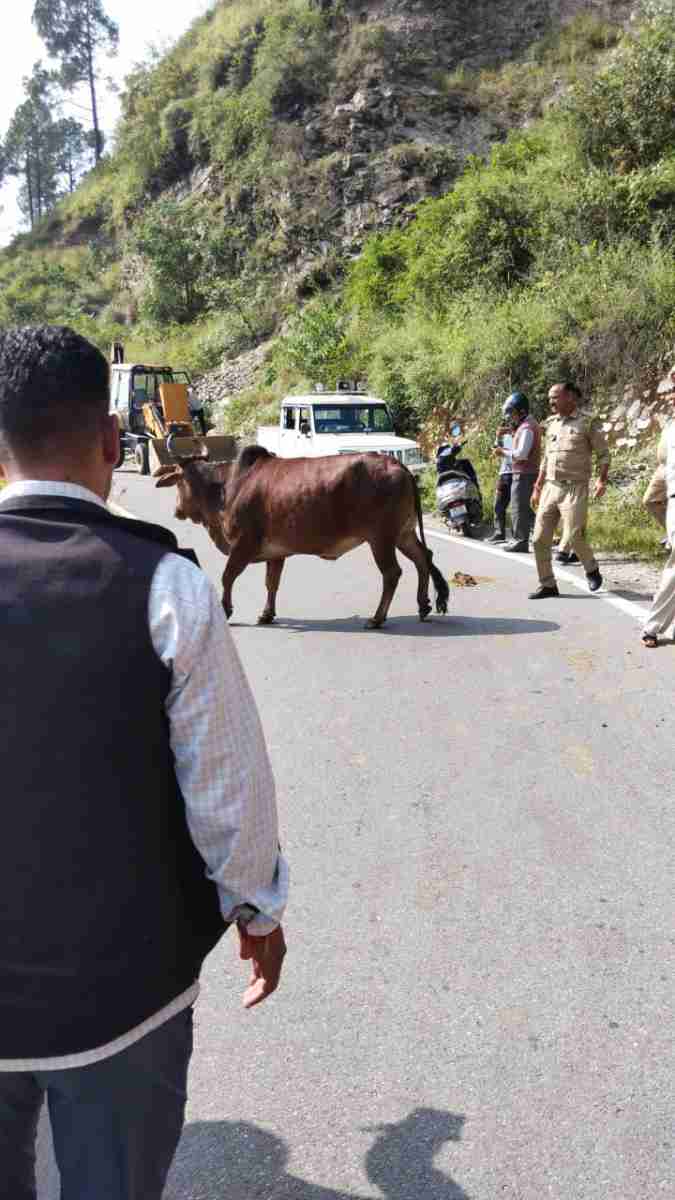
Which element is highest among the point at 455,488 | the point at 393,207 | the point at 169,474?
the point at 393,207

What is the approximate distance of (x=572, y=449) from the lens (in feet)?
32.6

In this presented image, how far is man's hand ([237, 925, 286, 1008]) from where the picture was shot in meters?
2.08

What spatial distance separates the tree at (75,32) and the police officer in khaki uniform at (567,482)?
8281 centimetres

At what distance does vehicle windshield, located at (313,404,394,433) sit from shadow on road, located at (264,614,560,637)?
8398 millimetres

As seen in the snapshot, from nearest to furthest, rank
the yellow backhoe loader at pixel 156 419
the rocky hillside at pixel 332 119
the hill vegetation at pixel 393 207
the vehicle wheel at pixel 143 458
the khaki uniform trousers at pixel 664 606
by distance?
the khaki uniform trousers at pixel 664 606
the hill vegetation at pixel 393 207
the yellow backhoe loader at pixel 156 419
the vehicle wheel at pixel 143 458
the rocky hillside at pixel 332 119

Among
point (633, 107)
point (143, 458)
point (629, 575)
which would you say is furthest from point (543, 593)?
point (143, 458)

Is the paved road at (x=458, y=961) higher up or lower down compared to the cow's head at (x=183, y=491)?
lower down

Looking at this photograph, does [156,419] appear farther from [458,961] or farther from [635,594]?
[458,961]

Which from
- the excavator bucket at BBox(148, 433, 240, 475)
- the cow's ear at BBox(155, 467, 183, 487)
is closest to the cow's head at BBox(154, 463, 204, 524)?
the cow's ear at BBox(155, 467, 183, 487)

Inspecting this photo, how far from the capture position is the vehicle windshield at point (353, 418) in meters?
17.5

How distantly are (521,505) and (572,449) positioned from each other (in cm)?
303

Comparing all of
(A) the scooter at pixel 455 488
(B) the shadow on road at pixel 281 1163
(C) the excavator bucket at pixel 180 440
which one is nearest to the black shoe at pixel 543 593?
(A) the scooter at pixel 455 488

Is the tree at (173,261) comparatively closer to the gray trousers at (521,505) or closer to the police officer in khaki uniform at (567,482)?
the gray trousers at (521,505)

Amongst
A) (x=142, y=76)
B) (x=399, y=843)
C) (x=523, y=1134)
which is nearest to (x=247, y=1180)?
(x=523, y=1134)
